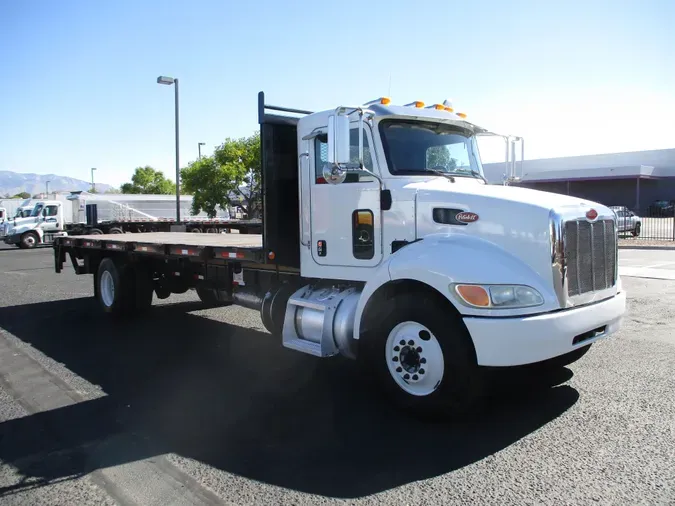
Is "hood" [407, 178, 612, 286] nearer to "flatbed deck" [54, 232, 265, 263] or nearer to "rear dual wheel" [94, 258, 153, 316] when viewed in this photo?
"flatbed deck" [54, 232, 265, 263]

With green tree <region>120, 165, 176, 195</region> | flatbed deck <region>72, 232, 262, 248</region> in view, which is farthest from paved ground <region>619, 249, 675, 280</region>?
green tree <region>120, 165, 176, 195</region>

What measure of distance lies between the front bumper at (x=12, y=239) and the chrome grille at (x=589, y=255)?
31.2 metres

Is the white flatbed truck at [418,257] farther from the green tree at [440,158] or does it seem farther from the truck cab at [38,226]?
the truck cab at [38,226]

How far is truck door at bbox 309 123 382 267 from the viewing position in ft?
17.7

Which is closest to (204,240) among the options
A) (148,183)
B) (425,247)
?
(425,247)

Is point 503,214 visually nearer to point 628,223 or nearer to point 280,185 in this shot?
point 280,185

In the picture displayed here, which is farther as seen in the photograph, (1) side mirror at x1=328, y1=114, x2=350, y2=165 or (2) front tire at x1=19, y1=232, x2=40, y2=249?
(2) front tire at x1=19, y1=232, x2=40, y2=249

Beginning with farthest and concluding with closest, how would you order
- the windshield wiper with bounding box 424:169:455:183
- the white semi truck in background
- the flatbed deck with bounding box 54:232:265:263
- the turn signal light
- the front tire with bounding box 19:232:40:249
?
the front tire with bounding box 19:232:40:249 → the white semi truck in background → the flatbed deck with bounding box 54:232:265:263 → the windshield wiper with bounding box 424:169:455:183 → the turn signal light

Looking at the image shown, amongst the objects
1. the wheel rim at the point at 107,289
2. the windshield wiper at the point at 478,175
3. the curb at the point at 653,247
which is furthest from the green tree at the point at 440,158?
the curb at the point at 653,247

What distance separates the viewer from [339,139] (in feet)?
15.5

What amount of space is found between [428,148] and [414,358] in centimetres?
213

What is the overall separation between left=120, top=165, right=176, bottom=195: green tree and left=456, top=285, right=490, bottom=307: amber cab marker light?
76.5 metres

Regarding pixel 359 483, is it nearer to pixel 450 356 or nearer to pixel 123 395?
pixel 450 356

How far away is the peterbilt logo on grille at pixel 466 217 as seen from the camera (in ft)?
15.6
